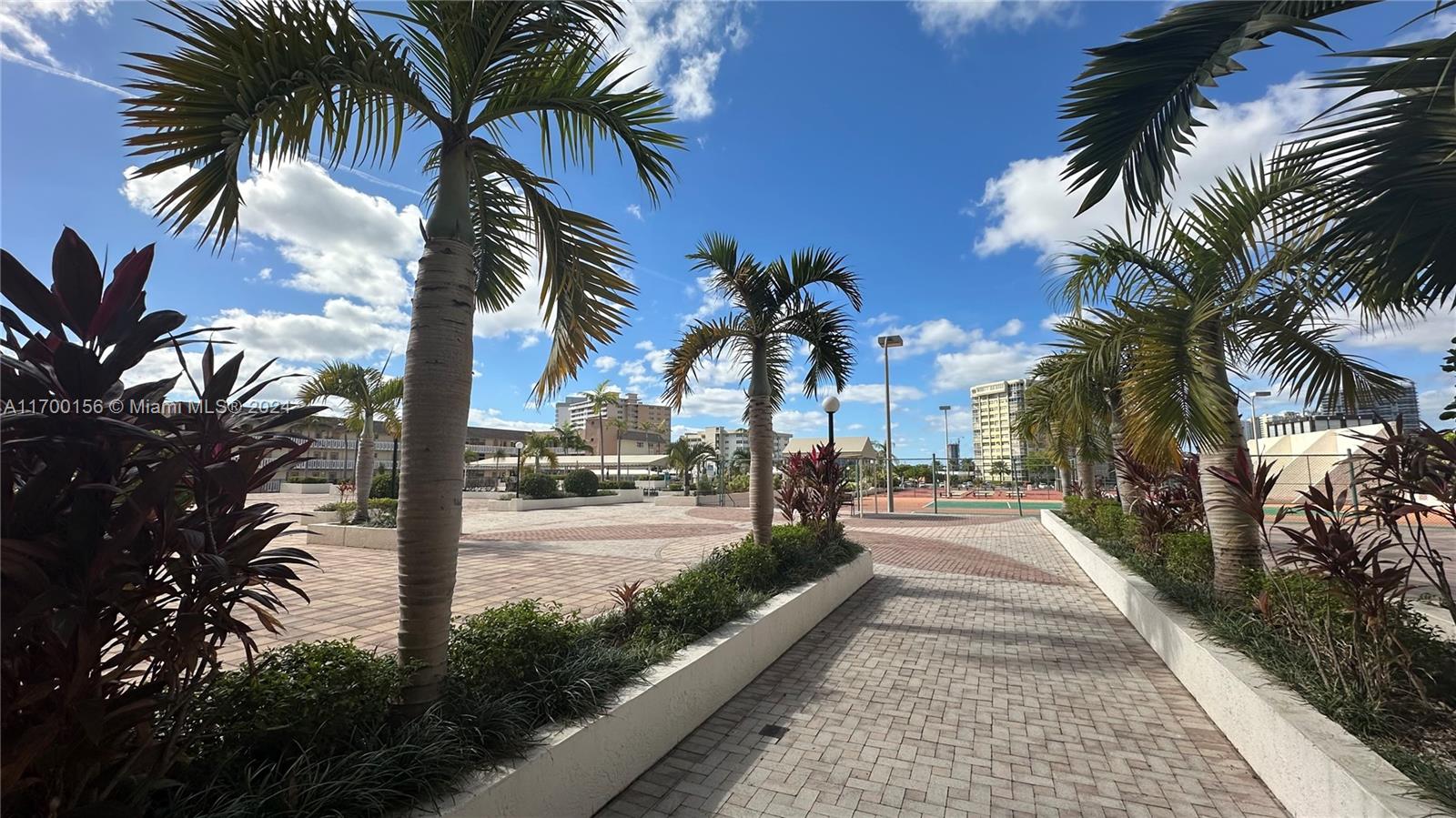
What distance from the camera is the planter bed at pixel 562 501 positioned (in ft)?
77.4

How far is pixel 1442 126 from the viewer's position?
2734 millimetres

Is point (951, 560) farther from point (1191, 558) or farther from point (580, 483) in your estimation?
point (580, 483)

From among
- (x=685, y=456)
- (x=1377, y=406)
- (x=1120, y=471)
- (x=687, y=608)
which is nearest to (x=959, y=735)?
(x=687, y=608)

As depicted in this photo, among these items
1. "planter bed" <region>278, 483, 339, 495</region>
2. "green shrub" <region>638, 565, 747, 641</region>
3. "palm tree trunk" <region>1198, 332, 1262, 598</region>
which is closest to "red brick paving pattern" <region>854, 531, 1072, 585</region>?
"palm tree trunk" <region>1198, 332, 1262, 598</region>

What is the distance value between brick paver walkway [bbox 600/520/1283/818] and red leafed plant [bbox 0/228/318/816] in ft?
7.06

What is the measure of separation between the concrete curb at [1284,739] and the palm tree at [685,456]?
31.7m

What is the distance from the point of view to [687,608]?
4.87 m

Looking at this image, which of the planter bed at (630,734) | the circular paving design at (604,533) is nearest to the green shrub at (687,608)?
the planter bed at (630,734)

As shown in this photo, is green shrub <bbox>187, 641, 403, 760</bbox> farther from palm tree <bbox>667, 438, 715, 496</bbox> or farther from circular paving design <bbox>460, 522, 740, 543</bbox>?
palm tree <bbox>667, 438, 715, 496</bbox>

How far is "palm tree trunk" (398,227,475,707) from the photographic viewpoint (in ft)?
9.45

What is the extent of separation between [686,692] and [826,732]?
1015 mm

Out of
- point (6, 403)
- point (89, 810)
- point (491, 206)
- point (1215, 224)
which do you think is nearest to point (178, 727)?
point (89, 810)

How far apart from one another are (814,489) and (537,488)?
17883mm

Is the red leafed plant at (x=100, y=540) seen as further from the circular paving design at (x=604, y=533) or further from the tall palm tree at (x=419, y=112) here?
the circular paving design at (x=604, y=533)
